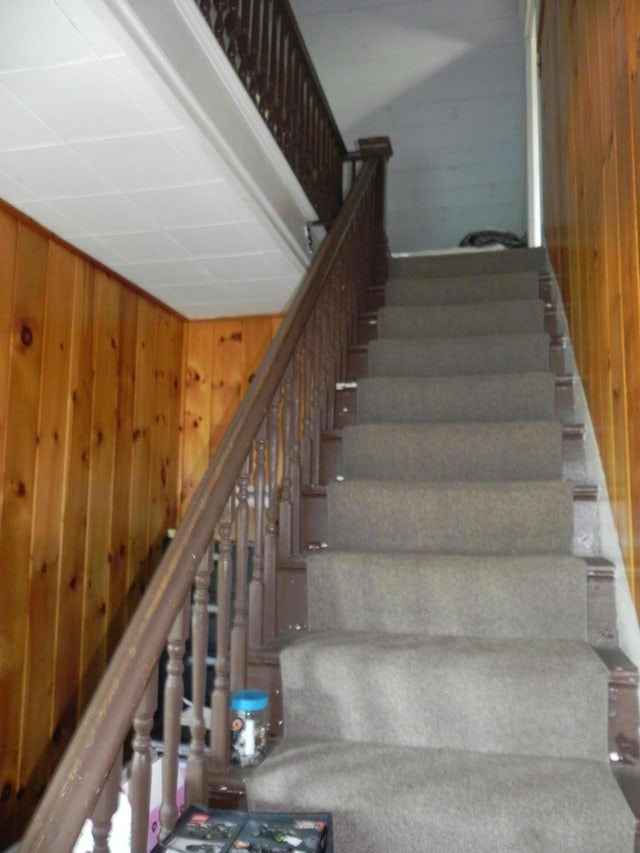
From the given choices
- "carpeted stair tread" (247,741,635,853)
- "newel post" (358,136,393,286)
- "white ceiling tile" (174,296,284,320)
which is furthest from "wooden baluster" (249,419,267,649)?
"newel post" (358,136,393,286)

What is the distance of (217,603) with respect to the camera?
1.50m

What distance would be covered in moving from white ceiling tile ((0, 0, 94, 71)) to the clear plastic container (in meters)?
1.50

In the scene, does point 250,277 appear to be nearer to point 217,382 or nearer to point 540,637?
point 217,382

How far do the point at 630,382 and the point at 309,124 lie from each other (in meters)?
2.12

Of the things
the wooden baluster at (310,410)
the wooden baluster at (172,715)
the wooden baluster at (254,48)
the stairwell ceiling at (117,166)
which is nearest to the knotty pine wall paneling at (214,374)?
the stairwell ceiling at (117,166)

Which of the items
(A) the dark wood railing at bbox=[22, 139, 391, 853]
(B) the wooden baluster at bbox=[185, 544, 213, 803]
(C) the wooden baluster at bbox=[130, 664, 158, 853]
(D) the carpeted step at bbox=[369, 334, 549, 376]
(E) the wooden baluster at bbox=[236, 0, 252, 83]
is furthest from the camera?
(D) the carpeted step at bbox=[369, 334, 549, 376]

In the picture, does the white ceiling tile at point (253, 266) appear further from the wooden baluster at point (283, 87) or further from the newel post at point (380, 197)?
the newel post at point (380, 197)

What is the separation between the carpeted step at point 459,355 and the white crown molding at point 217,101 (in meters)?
0.60

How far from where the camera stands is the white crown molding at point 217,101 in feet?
5.05

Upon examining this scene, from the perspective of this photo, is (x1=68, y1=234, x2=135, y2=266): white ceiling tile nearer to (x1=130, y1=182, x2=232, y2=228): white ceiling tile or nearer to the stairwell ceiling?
the stairwell ceiling

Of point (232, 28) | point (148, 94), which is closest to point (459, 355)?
point (232, 28)

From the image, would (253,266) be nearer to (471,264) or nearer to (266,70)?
(266,70)

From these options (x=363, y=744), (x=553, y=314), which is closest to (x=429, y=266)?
(x=553, y=314)

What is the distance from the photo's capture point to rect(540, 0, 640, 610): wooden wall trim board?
142cm
